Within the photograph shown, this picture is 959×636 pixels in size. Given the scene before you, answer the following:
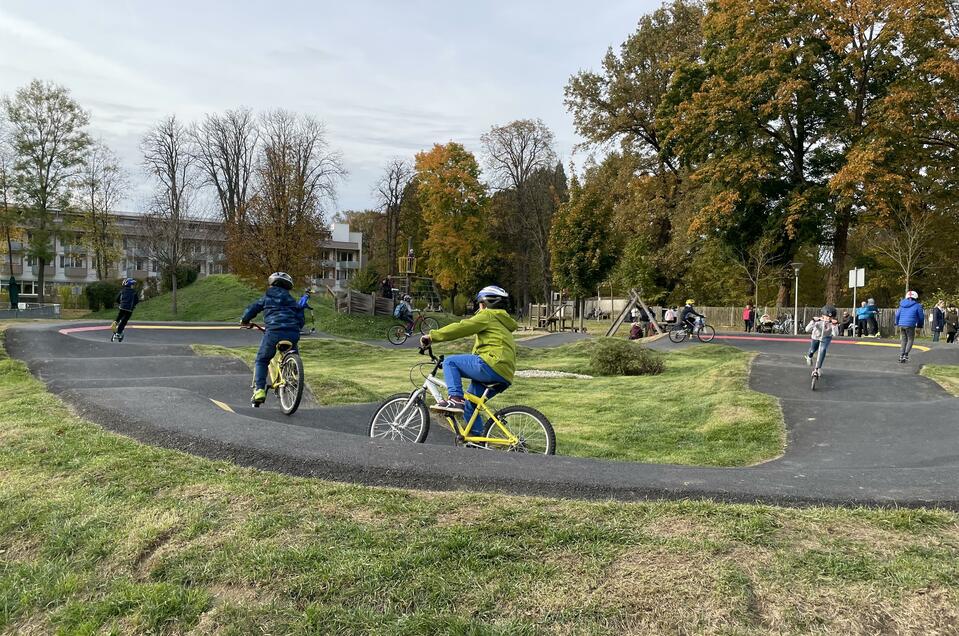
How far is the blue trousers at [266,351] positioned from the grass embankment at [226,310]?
73.5ft

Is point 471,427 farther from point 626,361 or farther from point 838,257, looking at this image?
point 838,257

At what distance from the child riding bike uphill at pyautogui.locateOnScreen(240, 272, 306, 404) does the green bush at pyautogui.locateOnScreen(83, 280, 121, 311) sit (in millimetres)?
38658

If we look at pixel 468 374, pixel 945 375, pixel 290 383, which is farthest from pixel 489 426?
pixel 945 375

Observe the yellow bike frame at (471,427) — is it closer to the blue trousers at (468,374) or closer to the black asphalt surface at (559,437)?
the blue trousers at (468,374)

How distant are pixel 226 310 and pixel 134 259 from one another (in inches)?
1065

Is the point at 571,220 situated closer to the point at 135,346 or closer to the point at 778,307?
the point at 778,307

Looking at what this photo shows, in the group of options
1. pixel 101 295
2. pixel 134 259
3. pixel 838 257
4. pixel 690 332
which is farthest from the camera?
pixel 134 259

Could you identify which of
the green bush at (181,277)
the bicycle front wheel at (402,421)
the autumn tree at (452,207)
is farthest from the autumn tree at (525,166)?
the bicycle front wheel at (402,421)

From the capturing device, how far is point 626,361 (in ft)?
57.3

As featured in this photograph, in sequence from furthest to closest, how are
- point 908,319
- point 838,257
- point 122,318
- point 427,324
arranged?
point 838,257 → point 427,324 → point 122,318 → point 908,319

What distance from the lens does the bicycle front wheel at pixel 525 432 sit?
6219mm

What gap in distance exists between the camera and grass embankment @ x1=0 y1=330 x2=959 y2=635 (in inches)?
119

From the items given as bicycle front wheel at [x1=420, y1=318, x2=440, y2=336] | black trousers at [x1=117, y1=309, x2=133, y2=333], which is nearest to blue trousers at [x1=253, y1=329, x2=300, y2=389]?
black trousers at [x1=117, y1=309, x2=133, y2=333]

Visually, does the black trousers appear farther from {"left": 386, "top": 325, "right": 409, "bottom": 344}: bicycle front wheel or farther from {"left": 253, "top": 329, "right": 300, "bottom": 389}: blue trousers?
{"left": 253, "top": 329, "right": 300, "bottom": 389}: blue trousers
